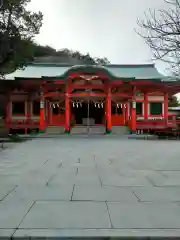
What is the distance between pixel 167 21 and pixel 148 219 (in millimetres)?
6435

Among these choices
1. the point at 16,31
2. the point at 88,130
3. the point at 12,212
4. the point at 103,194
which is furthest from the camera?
the point at 88,130

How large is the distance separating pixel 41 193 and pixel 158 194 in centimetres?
228

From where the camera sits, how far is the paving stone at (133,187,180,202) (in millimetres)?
5102

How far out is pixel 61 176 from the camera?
7.27 meters

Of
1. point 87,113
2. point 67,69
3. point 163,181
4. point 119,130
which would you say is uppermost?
point 67,69

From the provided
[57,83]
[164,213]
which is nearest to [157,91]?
[57,83]

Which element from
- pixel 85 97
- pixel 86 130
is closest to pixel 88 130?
pixel 86 130

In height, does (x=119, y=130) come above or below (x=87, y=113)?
below

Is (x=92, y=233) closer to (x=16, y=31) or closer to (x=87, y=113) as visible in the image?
(x=16, y=31)

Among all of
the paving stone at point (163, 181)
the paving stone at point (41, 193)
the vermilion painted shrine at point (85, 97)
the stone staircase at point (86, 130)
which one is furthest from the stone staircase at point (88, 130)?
the paving stone at point (41, 193)

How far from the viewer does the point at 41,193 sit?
5.47 metres

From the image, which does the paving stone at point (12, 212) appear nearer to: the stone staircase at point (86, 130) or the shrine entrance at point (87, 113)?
the stone staircase at point (86, 130)

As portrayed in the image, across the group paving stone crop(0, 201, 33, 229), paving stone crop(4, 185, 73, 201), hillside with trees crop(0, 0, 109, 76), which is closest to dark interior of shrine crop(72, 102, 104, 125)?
hillside with trees crop(0, 0, 109, 76)

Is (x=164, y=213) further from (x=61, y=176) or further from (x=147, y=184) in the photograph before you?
(x=61, y=176)
